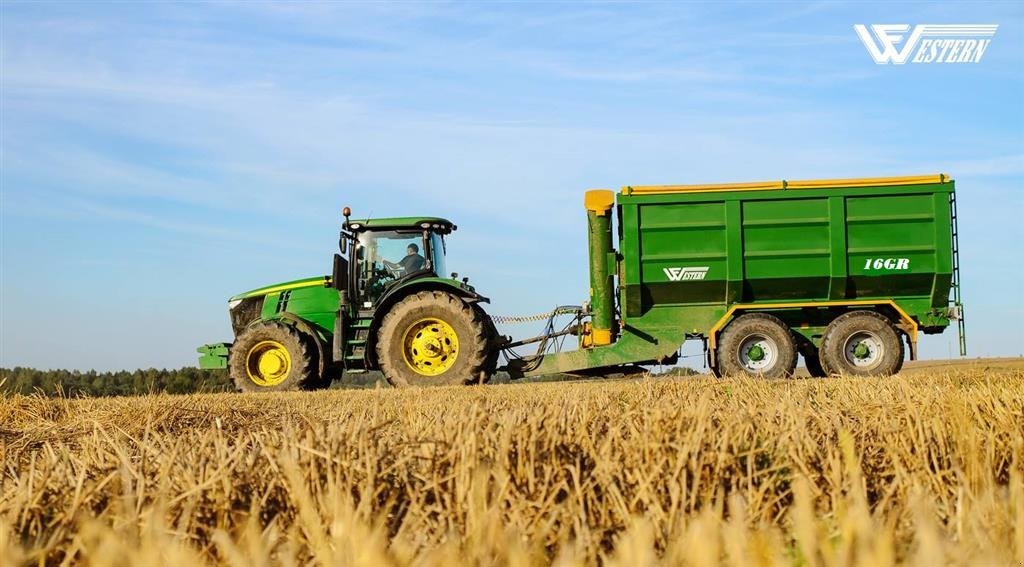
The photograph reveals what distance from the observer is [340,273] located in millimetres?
13016

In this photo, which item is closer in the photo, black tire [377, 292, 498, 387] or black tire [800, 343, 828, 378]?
black tire [377, 292, 498, 387]

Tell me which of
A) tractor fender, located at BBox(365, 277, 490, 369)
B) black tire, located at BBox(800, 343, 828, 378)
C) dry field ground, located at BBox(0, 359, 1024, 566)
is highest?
tractor fender, located at BBox(365, 277, 490, 369)

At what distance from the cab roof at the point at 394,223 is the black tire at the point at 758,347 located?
13.1 ft

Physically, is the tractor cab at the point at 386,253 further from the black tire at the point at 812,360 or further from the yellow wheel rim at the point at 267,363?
the black tire at the point at 812,360

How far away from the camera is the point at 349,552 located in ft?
6.47

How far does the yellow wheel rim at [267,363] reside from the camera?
13.5 meters

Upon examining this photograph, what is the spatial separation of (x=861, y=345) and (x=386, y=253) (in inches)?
244

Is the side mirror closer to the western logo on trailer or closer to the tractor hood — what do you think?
the tractor hood

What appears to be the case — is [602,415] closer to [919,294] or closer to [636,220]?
[636,220]

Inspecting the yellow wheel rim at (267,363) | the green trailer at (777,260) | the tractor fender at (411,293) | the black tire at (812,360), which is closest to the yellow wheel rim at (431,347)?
the tractor fender at (411,293)

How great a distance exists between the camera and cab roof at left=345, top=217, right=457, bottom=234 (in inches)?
514

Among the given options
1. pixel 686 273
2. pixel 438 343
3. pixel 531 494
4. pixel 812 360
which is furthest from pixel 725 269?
pixel 531 494

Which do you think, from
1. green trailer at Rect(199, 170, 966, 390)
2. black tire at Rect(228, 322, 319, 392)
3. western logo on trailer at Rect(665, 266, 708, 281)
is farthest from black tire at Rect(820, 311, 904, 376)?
black tire at Rect(228, 322, 319, 392)

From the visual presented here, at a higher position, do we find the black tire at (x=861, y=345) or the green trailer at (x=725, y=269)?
the green trailer at (x=725, y=269)
